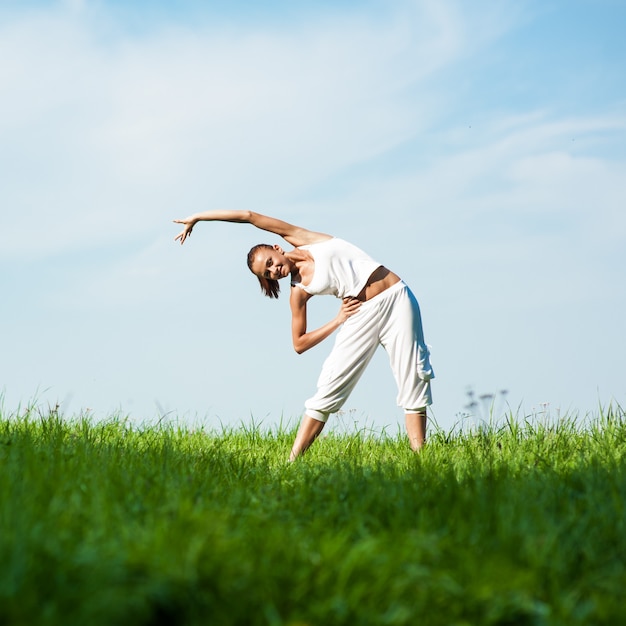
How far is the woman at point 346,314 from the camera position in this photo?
6.57 m

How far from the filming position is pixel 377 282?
6.68m

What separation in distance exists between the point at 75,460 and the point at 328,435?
154 inches

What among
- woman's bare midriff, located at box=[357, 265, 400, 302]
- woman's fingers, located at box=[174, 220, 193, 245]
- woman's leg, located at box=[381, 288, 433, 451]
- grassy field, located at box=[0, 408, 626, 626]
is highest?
woman's fingers, located at box=[174, 220, 193, 245]

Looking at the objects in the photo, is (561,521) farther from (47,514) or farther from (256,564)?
(47,514)

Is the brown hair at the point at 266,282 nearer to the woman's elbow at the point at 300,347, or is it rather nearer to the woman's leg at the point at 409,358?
the woman's elbow at the point at 300,347

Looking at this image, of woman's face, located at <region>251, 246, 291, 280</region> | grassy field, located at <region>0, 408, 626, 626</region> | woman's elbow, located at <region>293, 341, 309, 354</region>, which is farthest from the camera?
woman's elbow, located at <region>293, 341, 309, 354</region>

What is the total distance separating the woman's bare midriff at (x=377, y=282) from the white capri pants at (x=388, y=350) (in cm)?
5

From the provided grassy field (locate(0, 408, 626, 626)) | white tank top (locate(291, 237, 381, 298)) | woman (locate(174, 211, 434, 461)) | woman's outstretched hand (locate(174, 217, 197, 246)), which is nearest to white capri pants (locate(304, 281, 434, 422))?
woman (locate(174, 211, 434, 461))

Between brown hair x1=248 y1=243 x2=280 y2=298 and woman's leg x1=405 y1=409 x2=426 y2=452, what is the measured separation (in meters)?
1.57

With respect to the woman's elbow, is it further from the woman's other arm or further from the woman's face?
the woman's face

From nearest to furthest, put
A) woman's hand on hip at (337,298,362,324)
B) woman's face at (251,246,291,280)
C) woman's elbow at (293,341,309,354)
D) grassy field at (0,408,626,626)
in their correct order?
grassy field at (0,408,626,626) → woman's face at (251,246,291,280) → woman's hand on hip at (337,298,362,324) → woman's elbow at (293,341,309,354)

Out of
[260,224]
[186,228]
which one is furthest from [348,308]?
[186,228]

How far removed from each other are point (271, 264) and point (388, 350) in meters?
1.26

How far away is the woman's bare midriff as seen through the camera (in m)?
6.64
